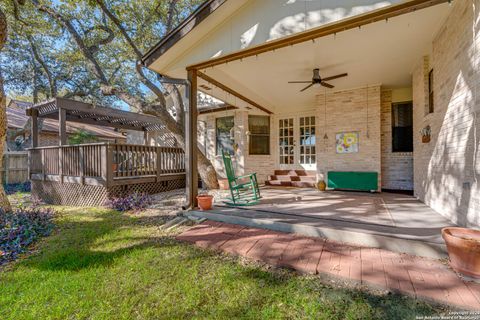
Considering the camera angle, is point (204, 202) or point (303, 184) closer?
point (204, 202)

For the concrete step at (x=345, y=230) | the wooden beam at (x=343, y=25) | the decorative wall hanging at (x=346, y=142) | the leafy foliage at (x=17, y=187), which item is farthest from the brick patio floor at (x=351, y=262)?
the leafy foliage at (x=17, y=187)

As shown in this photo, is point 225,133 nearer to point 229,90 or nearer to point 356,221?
point 229,90

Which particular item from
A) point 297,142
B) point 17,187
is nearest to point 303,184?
point 297,142

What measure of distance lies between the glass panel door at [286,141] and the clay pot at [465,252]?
5.98 meters

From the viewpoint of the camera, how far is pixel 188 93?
4.11 metres

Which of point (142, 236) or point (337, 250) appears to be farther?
point (142, 236)

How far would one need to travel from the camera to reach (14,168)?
32.4 ft

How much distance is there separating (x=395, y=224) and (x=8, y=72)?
17.9 metres

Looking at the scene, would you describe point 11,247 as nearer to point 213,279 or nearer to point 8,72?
point 213,279

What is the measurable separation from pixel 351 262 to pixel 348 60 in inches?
156

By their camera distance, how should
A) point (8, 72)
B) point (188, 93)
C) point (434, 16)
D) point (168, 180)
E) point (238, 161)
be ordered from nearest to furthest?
point (434, 16)
point (188, 93)
point (168, 180)
point (238, 161)
point (8, 72)

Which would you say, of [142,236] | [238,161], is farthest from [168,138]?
[142,236]

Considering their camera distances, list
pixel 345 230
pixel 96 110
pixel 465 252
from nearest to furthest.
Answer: pixel 465 252 → pixel 345 230 → pixel 96 110

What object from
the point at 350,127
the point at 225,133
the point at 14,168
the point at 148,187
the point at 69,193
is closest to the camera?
the point at 350,127
